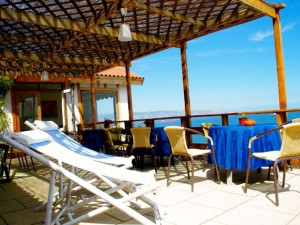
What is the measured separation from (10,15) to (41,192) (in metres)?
2.77

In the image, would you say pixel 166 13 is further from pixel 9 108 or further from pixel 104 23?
pixel 9 108

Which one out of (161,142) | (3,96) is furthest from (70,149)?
(3,96)

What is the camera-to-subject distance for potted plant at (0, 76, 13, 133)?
8219mm

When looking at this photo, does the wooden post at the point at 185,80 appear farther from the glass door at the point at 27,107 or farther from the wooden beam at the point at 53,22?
the glass door at the point at 27,107

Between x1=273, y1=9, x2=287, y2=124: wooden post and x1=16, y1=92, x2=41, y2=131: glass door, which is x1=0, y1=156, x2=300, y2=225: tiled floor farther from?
x1=16, y1=92, x2=41, y2=131: glass door

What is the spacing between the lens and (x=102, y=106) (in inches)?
458

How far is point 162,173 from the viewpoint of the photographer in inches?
177

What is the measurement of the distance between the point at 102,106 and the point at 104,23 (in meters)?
6.68

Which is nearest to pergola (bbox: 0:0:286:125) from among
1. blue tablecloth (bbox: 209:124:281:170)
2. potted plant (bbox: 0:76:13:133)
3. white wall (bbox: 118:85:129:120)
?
potted plant (bbox: 0:76:13:133)

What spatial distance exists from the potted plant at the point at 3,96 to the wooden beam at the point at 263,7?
24.3 feet

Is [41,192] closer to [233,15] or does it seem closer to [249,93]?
[233,15]

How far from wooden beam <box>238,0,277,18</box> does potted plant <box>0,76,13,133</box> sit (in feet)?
24.3

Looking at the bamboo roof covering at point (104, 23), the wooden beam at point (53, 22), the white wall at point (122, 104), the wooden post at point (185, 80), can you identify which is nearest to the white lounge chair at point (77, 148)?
the bamboo roof covering at point (104, 23)

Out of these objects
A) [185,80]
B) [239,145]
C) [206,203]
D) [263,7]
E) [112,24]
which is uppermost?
[112,24]
